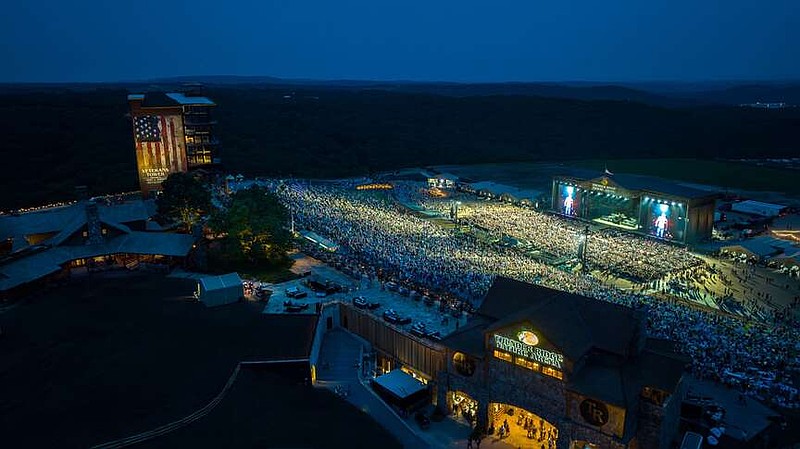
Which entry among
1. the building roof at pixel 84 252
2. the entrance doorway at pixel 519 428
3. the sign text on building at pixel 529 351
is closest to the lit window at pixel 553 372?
the sign text on building at pixel 529 351

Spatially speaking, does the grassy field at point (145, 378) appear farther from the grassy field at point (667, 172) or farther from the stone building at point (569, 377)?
the grassy field at point (667, 172)

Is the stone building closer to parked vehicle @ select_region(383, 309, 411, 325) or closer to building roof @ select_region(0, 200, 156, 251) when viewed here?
parked vehicle @ select_region(383, 309, 411, 325)

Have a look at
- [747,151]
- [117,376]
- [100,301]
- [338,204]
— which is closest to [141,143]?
[338,204]

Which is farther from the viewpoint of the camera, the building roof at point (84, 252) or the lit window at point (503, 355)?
the building roof at point (84, 252)

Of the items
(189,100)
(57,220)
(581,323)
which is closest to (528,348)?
(581,323)

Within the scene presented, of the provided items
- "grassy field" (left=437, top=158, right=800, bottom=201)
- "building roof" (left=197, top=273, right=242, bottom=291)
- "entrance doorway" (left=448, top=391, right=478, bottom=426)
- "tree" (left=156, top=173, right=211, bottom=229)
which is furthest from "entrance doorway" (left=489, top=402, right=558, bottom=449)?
"grassy field" (left=437, top=158, right=800, bottom=201)

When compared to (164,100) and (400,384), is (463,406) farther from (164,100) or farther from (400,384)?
(164,100)

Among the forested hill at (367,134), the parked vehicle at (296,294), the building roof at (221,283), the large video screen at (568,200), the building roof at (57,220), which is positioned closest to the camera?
the building roof at (221,283)
